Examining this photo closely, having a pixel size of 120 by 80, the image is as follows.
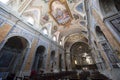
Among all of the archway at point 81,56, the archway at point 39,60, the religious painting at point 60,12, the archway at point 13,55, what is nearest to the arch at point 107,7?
the religious painting at point 60,12

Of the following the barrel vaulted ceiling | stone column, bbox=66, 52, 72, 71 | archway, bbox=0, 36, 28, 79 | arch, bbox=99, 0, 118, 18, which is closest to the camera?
arch, bbox=99, 0, 118, 18

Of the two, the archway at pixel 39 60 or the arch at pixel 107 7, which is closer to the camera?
the arch at pixel 107 7

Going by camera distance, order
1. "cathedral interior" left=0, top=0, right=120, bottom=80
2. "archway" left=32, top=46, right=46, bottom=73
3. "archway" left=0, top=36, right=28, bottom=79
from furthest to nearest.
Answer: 1. "archway" left=32, top=46, right=46, bottom=73
2. "archway" left=0, top=36, right=28, bottom=79
3. "cathedral interior" left=0, top=0, right=120, bottom=80

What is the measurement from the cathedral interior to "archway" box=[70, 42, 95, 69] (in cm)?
964

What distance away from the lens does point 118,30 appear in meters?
3.35

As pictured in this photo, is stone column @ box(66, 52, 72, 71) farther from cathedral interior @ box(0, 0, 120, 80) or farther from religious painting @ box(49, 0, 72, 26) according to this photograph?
religious painting @ box(49, 0, 72, 26)

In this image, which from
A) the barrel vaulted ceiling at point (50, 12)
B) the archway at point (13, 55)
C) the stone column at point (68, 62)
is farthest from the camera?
the stone column at point (68, 62)

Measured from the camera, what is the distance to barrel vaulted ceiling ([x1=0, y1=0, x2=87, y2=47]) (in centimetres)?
824

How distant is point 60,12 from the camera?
12.1m

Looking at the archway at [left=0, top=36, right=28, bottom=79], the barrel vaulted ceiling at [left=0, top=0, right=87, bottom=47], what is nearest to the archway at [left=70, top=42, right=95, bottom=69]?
the barrel vaulted ceiling at [left=0, top=0, right=87, bottom=47]

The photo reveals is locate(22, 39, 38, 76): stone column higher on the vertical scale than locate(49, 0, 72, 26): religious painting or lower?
lower

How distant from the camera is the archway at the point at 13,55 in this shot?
757cm

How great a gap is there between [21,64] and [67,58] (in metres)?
12.7

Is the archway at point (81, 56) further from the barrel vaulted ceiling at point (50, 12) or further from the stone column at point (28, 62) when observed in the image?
the stone column at point (28, 62)
